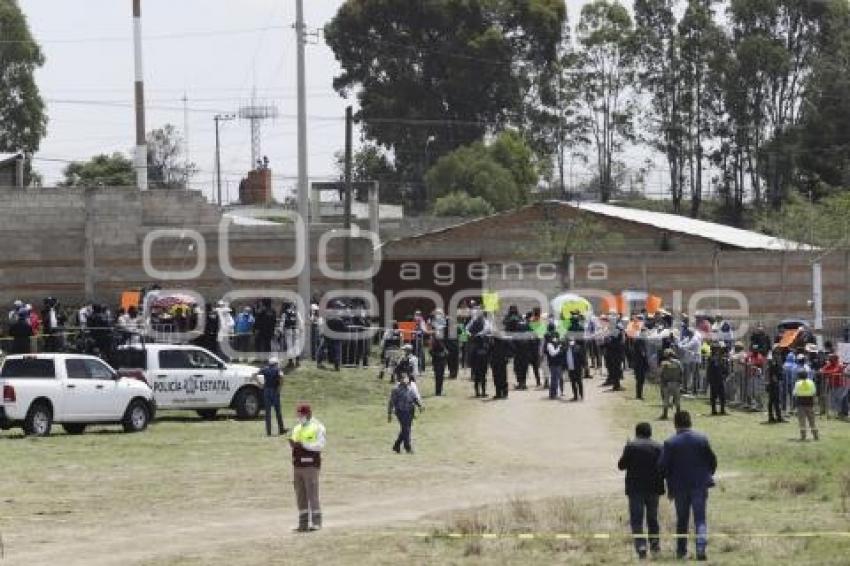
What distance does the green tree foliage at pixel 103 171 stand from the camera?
289 feet

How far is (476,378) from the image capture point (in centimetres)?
4356

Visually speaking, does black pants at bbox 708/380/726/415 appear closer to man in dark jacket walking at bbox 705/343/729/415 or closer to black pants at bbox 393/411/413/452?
man in dark jacket walking at bbox 705/343/729/415

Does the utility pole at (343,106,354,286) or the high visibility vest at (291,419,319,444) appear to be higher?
the utility pole at (343,106,354,286)

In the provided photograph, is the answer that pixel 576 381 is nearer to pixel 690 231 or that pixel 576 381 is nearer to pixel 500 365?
pixel 500 365

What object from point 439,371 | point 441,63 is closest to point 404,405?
point 439,371

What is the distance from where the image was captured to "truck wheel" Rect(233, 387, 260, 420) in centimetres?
4084

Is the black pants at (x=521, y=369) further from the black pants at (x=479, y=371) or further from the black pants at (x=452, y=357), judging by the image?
the black pants at (x=452, y=357)

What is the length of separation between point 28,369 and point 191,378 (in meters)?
4.88

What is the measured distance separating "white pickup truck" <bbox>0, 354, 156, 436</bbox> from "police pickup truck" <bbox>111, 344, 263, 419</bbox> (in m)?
1.56

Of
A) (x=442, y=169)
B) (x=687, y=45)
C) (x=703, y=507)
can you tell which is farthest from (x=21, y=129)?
(x=703, y=507)

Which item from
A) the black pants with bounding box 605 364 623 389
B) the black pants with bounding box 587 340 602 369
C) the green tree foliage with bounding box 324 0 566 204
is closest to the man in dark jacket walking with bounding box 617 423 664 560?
the black pants with bounding box 605 364 623 389

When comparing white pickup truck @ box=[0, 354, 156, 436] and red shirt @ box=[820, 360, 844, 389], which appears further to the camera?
red shirt @ box=[820, 360, 844, 389]

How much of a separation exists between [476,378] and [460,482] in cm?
1383

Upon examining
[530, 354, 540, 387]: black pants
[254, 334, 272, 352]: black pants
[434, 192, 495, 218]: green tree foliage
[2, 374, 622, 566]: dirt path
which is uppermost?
[434, 192, 495, 218]: green tree foliage
